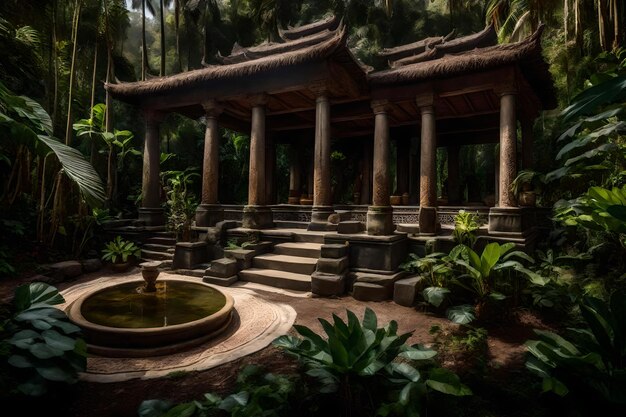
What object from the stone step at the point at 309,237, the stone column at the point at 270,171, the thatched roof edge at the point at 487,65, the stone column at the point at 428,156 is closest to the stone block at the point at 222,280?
the stone step at the point at 309,237

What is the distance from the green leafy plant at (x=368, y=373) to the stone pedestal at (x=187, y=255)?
19.8 feet

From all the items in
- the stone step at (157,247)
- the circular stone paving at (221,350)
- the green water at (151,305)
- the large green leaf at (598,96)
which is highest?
the large green leaf at (598,96)

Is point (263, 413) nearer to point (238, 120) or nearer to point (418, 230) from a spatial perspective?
point (418, 230)

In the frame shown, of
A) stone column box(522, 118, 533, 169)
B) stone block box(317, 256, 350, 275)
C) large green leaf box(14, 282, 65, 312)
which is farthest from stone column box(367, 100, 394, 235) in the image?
large green leaf box(14, 282, 65, 312)

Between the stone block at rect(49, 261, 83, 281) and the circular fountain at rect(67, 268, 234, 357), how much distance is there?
8.87 ft

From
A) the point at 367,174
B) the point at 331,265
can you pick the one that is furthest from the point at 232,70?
the point at 367,174

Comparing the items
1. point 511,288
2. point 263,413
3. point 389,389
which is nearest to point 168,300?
point 263,413

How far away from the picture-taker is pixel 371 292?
19.9 feet

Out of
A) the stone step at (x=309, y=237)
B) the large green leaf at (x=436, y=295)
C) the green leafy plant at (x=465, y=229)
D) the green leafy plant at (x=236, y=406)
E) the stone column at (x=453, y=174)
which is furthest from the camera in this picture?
the stone column at (x=453, y=174)

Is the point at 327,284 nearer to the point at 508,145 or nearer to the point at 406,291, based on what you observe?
the point at 406,291

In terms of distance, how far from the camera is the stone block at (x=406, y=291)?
18.5 feet

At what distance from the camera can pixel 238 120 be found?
13.0m

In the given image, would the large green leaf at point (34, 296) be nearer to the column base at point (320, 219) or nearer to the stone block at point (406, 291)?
the stone block at point (406, 291)

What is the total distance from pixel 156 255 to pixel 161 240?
29.7 inches
